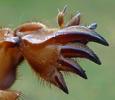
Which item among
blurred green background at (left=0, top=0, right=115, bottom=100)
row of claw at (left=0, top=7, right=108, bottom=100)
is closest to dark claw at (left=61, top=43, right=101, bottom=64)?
row of claw at (left=0, top=7, right=108, bottom=100)

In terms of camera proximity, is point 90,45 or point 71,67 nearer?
point 71,67

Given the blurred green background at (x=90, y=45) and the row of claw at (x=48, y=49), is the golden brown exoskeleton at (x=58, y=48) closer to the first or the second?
the row of claw at (x=48, y=49)

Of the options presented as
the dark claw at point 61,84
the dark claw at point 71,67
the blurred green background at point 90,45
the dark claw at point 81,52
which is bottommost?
the dark claw at point 61,84

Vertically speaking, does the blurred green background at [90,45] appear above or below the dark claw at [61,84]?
above

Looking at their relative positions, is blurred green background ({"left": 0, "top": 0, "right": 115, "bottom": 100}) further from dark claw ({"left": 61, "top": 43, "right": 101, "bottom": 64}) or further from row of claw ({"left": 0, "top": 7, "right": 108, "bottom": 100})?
dark claw ({"left": 61, "top": 43, "right": 101, "bottom": 64})

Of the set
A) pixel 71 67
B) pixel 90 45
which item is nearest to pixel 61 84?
pixel 71 67

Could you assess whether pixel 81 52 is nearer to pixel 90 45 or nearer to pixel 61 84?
pixel 61 84

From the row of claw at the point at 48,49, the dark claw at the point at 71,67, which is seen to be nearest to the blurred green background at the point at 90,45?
the row of claw at the point at 48,49
